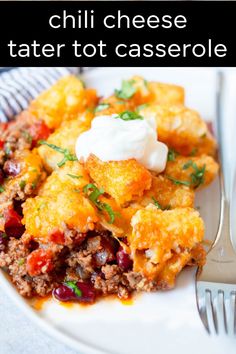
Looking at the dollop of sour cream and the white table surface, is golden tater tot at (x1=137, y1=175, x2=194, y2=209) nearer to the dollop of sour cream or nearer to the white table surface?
the dollop of sour cream

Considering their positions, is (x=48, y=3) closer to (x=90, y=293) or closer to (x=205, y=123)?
(x=205, y=123)

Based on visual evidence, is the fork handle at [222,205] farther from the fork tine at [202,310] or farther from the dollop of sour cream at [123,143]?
the dollop of sour cream at [123,143]

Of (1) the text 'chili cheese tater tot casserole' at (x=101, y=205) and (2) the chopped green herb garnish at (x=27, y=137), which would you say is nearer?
(1) the text 'chili cheese tater tot casserole' at (x=101, y=205)

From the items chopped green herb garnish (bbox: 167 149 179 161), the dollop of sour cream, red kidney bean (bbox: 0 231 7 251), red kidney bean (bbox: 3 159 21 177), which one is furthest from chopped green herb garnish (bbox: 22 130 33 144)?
chopped green herb garnish (bbox: 167 149 179 161)

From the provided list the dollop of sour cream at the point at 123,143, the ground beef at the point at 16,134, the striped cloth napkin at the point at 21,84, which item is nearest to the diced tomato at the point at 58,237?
the dollop of sour cream at the point at 123,143

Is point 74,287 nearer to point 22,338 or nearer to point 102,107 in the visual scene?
point 22,338

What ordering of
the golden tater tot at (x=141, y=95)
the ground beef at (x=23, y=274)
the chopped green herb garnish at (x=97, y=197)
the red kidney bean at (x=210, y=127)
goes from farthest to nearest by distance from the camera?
1. the red kidney bean at (x=210, y=127)
2. the golden tater tot at (x=141, y=95)
3. the chopped green herb garnish at (x=97, y=197)
4. the ground beef at (x=23, y=274)
